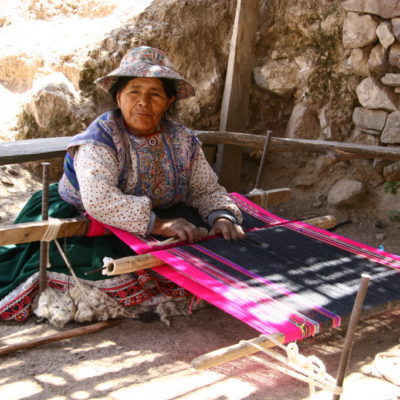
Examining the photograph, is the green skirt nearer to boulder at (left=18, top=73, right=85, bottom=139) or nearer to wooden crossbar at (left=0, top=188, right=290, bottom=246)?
wooden crossbar at (left=0, top=188, right=290, bottom=246)

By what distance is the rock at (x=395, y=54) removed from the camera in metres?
4.34

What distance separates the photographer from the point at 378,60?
14.6 feet

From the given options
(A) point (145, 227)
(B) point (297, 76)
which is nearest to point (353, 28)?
(B) point (297, 76)

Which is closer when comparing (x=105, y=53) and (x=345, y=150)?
(x=345, y=150)

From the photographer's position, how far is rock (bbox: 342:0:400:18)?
4.27 meters

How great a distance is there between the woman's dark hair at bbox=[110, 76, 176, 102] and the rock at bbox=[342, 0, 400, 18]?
2444mm

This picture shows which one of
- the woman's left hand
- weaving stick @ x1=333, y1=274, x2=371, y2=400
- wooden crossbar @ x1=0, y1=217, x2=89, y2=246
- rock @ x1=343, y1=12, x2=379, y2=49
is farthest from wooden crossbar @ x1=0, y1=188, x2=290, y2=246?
rock @ x1=343, y1=12, x2=379, y2=49

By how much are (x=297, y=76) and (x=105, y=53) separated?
6.03ft

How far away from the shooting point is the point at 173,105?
9.55 ft

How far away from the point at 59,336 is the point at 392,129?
3.36 metres

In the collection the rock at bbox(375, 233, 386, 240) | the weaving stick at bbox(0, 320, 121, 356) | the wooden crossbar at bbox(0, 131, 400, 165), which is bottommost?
the weaving stick at bbox(0, 320, 121, 356)

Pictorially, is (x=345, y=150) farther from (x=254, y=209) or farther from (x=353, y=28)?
(x=353, y=28)

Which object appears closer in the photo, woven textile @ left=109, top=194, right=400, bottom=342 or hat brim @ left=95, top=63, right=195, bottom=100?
woven textile @ left=109, top=194, right=400, bottom=342

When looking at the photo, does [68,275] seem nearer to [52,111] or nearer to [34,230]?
[34,230]
